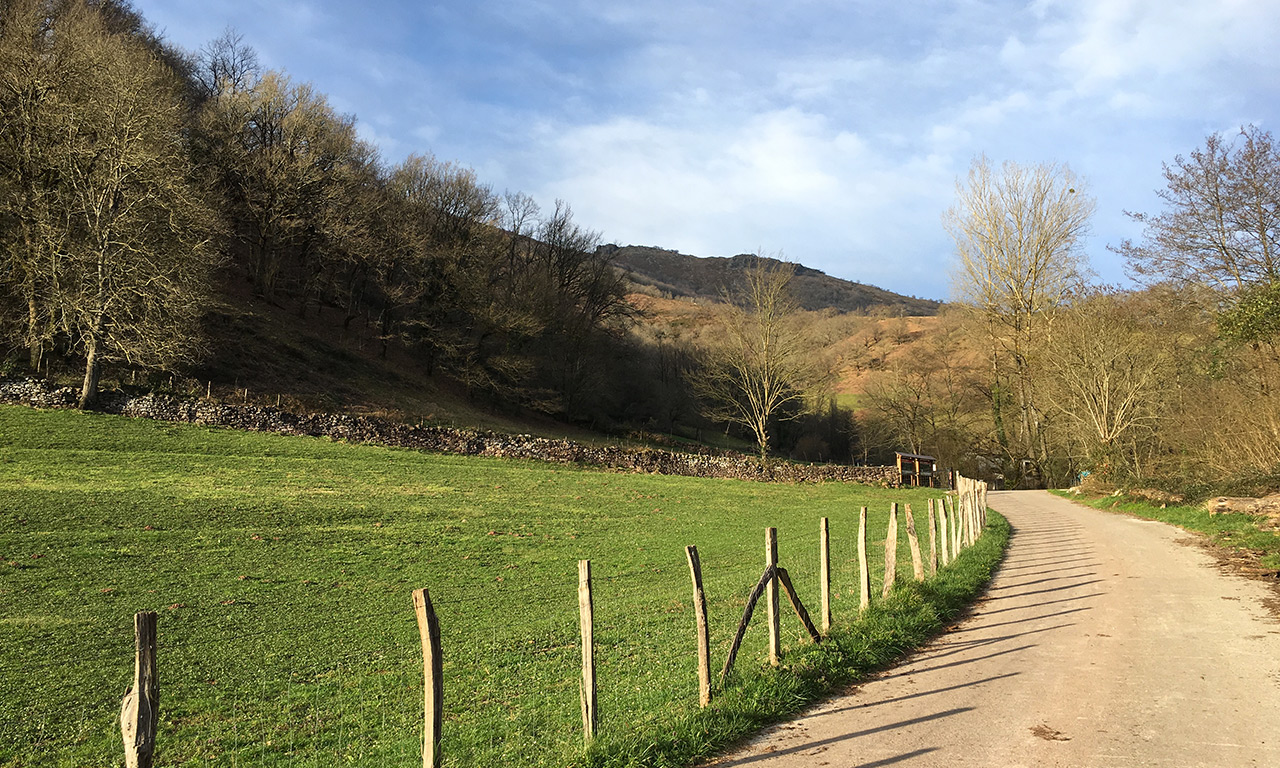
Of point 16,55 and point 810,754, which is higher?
point 16,55

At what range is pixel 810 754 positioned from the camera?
5.64 meters

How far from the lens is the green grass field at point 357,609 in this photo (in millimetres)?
6730

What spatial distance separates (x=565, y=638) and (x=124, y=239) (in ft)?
101

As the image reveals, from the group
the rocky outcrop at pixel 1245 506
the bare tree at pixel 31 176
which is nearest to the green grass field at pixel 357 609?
the rocky outcrop at pixel 1245 506

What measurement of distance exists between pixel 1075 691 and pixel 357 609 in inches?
411

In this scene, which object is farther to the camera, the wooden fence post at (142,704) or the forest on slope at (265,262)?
the forest on slope at (265,262)

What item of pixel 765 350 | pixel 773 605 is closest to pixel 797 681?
pixel 773 605

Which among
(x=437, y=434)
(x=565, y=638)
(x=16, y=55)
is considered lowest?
(x=565, y=638)

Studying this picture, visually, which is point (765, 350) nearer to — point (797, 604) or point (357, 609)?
point (357, 609)

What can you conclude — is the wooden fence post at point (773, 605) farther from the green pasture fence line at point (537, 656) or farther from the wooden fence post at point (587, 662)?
the wooden fence post at point (587, 662)

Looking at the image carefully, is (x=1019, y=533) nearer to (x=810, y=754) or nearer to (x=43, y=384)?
(x=810, y=754)

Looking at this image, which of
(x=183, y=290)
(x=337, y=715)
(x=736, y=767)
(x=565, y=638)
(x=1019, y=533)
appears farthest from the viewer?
(x=183, y=290)

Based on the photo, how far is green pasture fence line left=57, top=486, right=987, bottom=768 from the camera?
4699 millimetres

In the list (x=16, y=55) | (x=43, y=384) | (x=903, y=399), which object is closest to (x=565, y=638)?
(x=43, y=384)
